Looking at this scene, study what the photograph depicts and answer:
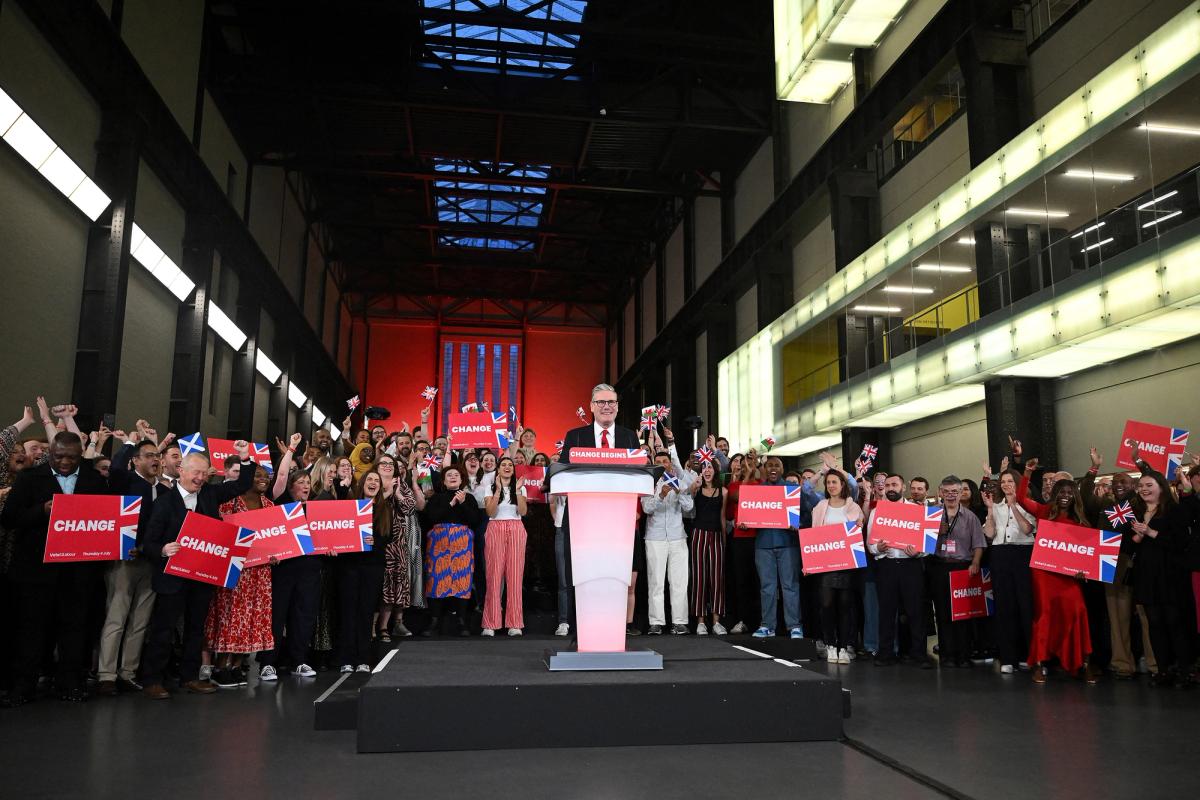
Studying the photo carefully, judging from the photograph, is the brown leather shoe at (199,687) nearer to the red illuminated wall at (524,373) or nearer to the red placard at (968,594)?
the red placard at (968,594)

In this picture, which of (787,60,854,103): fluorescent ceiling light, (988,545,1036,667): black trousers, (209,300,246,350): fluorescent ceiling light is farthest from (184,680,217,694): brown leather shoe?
(787,60,854,103): fluorescent ceiling light

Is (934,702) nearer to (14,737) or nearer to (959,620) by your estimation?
(959,620)

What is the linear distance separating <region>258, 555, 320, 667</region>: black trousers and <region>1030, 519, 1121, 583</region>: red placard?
19.0 feet

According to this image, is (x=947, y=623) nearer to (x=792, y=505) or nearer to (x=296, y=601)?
(x=792, y=505)

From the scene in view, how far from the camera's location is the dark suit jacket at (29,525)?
5574 millimetres

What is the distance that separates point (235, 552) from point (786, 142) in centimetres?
1423

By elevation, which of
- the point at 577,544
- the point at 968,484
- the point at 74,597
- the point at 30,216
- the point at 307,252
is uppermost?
the point at 307,252

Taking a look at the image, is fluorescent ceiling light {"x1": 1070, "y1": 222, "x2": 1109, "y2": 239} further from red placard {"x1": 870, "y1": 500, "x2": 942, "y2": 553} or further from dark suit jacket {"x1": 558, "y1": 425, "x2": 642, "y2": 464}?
dark suit jacket {"x1": 558, "y1": 425, "x2": 642, "y2": 464}

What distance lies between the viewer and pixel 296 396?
23.8 metres

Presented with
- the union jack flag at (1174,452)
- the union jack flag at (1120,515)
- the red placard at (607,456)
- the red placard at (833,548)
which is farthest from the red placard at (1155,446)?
the red placard at (607,456)

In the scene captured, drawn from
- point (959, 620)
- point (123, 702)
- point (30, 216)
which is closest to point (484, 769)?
point (123, 702)

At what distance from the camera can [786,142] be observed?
1723cm

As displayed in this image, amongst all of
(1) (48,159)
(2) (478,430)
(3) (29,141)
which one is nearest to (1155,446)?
(2) (478,430)

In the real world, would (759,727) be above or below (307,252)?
below
